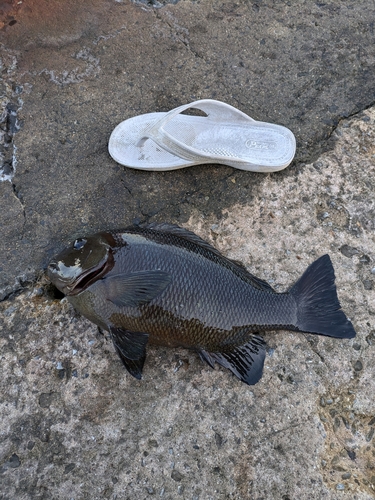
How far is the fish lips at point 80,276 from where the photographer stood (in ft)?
7.85

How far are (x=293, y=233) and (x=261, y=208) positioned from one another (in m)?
0.30

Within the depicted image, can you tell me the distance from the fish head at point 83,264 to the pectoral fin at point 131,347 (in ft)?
1.03

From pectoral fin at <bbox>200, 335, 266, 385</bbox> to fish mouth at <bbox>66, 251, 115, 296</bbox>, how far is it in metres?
0.70

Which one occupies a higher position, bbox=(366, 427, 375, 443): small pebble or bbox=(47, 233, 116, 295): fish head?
bbox=(47, 233, 116, 295): fish head

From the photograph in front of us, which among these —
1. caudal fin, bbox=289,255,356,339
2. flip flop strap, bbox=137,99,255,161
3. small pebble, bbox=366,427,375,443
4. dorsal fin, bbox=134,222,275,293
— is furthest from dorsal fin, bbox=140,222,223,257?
small pebble, bbox=366,427,375,443

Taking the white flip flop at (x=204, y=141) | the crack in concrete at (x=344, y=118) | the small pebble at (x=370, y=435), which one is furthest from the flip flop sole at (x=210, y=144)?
the small pebble at (x=370, y=435)

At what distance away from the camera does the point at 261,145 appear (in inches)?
131

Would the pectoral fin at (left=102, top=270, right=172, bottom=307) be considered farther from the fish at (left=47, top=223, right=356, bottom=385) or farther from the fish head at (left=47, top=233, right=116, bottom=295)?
the fish head at (left=47, top=233, right=116, bottom=295)

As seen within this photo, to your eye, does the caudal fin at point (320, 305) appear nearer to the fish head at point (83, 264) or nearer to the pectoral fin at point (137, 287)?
the pectoral fin at point (137, 287)

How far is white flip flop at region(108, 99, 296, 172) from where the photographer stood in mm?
3125

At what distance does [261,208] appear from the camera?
313cm

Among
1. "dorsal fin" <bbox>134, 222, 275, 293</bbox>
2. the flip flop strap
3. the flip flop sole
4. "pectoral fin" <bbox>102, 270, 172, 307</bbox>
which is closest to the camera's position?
"pectoral fin" <bbox>102, 270, 172, 307</bbox>

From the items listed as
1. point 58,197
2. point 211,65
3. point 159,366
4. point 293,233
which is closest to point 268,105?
point 211,65

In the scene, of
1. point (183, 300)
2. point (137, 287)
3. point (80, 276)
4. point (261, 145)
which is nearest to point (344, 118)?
point (261, 145)
